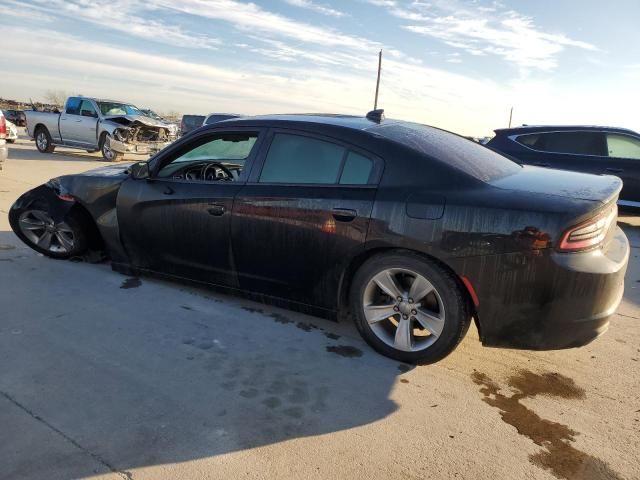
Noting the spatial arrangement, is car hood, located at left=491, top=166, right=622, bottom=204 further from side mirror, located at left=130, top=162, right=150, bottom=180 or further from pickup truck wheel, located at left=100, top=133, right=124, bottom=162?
pickup truck wheel, located at left=100, top=133, right=124, bottom=162

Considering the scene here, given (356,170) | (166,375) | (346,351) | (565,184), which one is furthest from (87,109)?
(565,184)

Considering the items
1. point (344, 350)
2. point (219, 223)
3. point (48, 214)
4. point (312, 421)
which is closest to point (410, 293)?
point (344, 350)

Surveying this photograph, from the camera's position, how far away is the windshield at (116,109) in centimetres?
1548

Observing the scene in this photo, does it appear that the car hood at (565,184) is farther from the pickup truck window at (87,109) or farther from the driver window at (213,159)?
the pickup truck window at (87,109)

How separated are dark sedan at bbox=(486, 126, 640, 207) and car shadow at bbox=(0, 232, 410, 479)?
245 inches

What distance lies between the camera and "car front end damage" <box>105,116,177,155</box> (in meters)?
14.8

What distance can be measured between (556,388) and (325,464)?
158 cm

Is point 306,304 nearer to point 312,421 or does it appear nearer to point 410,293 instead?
point 410,293

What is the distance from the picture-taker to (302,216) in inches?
131

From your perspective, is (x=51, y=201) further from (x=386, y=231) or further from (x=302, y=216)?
(x=386, y=231)

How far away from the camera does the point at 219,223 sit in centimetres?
369

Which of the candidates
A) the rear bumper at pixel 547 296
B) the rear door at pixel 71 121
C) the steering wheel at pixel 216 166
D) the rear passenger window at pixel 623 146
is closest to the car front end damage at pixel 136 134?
the rear door at pixel 71 121

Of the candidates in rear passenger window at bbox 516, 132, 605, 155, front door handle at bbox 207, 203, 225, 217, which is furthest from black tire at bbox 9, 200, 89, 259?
rear passenger window at bbox 516, 132, 605, 155

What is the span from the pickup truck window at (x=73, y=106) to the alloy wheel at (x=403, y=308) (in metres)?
15.5
